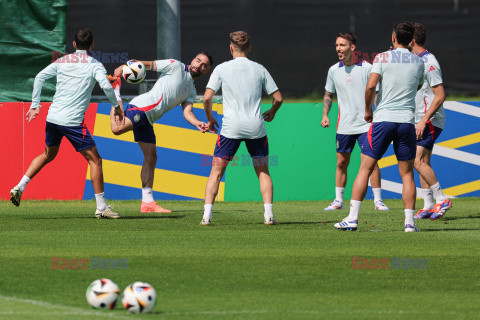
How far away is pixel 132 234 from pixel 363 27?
7841 millimetres

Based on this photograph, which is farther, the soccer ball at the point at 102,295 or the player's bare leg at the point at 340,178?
the player's bare leg at the point at 340,178

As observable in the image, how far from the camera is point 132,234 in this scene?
31.8 ft

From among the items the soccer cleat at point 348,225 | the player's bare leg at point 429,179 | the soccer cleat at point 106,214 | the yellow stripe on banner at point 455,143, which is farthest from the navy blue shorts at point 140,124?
the yellow stripe on banner at point 455,143

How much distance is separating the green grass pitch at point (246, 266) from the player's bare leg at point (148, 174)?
288mm

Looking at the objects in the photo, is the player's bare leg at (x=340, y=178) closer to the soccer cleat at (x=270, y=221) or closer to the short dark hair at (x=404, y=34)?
the soccer cleat at (x=270, y=221)

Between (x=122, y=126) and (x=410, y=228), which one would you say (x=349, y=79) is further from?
(x=410, y=228)

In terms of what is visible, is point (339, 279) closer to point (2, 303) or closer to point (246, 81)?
point (2, 303)

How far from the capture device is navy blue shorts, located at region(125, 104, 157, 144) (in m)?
Answer: 12.0

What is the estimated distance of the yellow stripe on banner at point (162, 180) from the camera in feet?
46.3

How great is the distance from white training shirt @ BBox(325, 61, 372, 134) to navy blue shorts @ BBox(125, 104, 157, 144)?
8.39 ft

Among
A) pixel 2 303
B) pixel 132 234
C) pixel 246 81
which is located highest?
pixel 246 81

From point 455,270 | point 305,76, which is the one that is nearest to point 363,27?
point 305,76

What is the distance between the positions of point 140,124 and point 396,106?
374cm

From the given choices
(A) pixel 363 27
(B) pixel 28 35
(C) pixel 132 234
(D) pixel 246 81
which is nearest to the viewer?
(C) pixel 132 234
